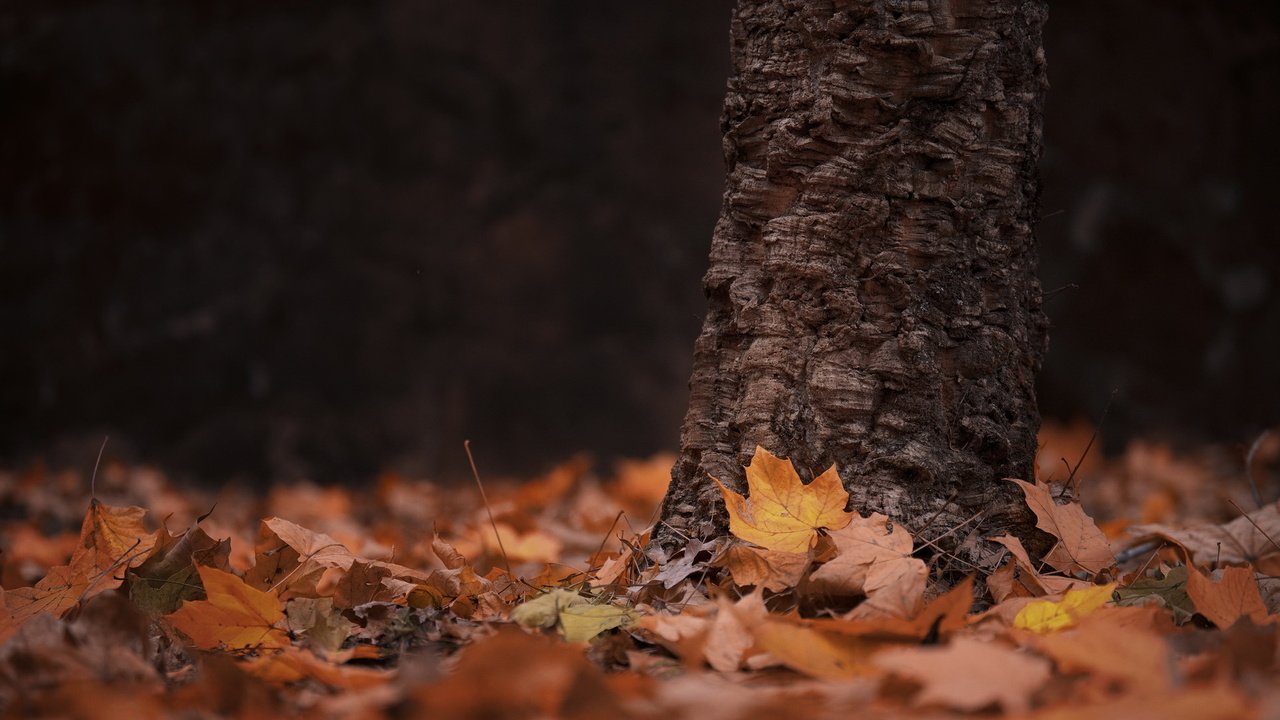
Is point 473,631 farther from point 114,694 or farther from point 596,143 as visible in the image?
point 596,143

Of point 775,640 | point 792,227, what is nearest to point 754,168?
point 792,227

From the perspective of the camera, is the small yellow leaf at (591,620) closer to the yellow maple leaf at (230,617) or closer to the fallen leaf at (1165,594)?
the yellow maple leaf at (230,617)

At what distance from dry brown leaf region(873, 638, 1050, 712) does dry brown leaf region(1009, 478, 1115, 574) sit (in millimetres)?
393

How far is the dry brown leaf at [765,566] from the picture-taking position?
0.88 metres

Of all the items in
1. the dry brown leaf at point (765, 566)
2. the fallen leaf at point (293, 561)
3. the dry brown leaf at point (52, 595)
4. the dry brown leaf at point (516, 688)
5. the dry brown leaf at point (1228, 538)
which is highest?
the dry brown leaf at point (516, 688)

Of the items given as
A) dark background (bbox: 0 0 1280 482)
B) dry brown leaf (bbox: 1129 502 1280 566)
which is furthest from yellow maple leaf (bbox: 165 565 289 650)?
dark background (bbox: 0 0 1280 482)

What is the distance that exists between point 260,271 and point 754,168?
2.39 metres

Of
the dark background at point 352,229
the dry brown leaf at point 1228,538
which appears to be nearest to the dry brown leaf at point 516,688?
the dry brown leaf at point 1228,538

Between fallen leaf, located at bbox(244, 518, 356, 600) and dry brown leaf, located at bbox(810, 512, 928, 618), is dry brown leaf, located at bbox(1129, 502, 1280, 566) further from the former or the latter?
fallen leaf, located at bbox(244, 518, 356, 600)

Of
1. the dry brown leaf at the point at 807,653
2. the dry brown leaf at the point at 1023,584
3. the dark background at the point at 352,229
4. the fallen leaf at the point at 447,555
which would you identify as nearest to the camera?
the dry brown leaf at the point at 807,653

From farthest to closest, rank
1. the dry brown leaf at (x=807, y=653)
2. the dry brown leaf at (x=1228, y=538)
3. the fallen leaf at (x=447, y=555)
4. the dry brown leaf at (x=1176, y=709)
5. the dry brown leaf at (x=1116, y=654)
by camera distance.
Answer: the dry brown leaf at (x=1228, y=538) → the fallen leaf at (x=447, y=555) → the dry brown leaf at (x=807, y=653) → the dry brown leaf at (x=1116, y=654) → the dry brown leaf at (x=1176, y=709)

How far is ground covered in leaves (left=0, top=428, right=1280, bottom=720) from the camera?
0.56 metres

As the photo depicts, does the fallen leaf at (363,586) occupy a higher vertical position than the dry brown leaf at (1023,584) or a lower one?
lower

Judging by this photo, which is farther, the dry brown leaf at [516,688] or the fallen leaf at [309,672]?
the fallen leaf at [309,672]
